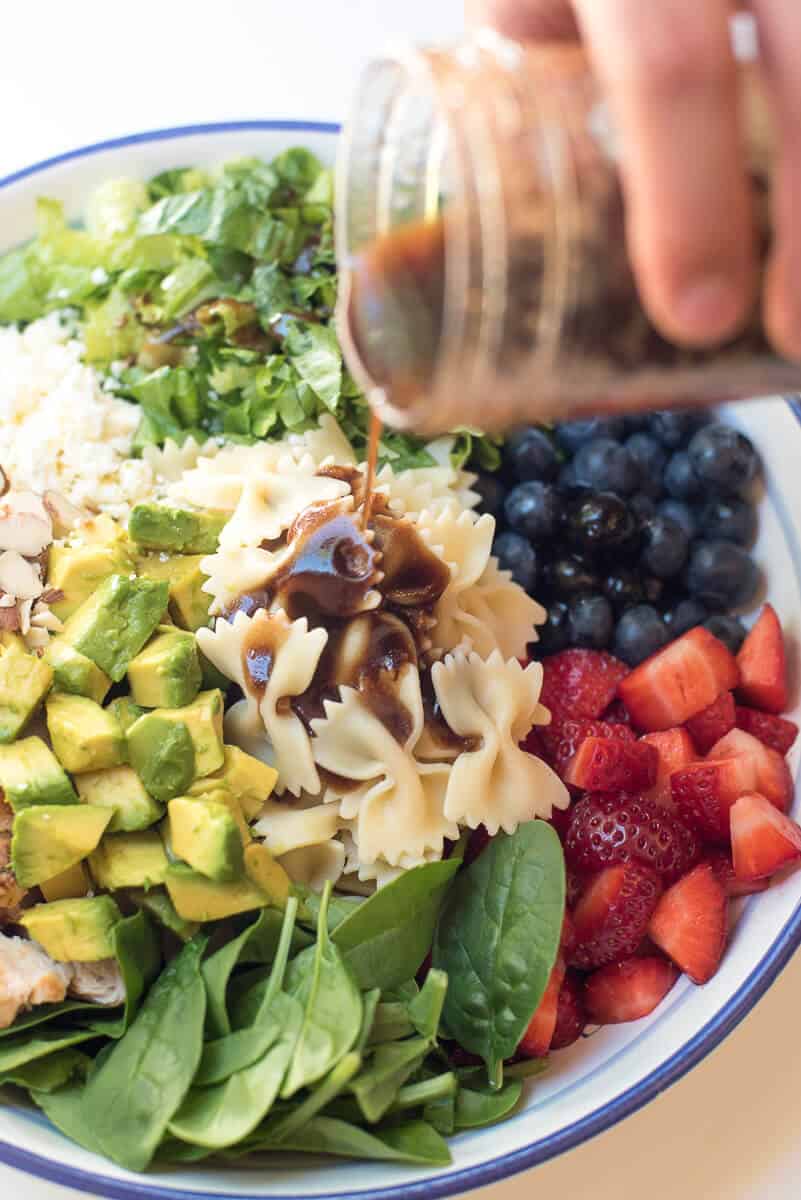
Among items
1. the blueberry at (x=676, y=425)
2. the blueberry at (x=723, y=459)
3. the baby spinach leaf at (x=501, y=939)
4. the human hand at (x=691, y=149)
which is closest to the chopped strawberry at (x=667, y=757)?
the baby spinach leaf at (x=501, y=939)

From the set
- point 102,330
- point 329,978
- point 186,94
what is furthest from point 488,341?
point 186,94

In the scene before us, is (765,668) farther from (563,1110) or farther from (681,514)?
(563,1110)

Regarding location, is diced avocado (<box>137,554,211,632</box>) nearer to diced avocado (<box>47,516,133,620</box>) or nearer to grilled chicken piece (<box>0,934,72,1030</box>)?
diced avocado (<box>47,516,133,620</box>)

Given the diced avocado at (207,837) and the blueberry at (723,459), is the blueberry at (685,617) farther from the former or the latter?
the diced avocado at (207,837)

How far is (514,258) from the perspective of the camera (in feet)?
4.45

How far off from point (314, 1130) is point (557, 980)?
1.68 feet

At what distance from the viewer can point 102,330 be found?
2904 millimetres

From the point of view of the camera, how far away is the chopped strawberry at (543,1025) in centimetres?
213

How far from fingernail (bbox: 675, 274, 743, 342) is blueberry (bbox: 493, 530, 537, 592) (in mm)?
1509

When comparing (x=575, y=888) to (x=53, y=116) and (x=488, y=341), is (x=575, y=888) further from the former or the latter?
(x=53, y=116)

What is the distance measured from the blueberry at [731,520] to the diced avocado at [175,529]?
114cm

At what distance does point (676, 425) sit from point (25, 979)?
190 centimetres

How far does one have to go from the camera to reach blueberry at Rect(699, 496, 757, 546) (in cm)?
281

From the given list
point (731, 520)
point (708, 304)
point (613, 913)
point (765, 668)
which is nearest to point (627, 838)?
point (613, 913)
